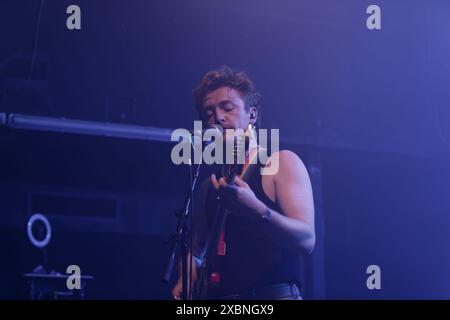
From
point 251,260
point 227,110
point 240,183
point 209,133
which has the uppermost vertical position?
point 227,110

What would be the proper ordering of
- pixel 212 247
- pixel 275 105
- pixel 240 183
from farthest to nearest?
1. pixel 275 105
2. pixel 212 247
3. pixel 240 183

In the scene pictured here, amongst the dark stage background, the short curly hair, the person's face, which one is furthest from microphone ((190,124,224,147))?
the dark stage background

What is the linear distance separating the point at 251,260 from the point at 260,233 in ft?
0.30

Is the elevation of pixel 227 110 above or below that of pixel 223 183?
above

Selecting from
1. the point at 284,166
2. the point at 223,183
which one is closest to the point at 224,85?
the point at 284,166

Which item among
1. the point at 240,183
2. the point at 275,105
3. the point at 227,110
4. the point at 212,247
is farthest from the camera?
the point at 275,105

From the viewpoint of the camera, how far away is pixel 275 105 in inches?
161

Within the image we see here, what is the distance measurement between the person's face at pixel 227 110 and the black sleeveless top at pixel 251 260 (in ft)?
1.04

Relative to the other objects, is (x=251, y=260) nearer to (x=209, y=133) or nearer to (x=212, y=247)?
(x=212, y=247)

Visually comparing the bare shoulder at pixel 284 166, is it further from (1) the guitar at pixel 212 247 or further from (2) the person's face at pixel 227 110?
(2) the person's face at pixel 227 110

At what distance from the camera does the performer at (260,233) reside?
207cm

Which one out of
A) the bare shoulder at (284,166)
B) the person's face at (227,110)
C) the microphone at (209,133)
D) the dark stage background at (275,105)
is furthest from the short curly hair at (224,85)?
the dark stage background at (275,105)
